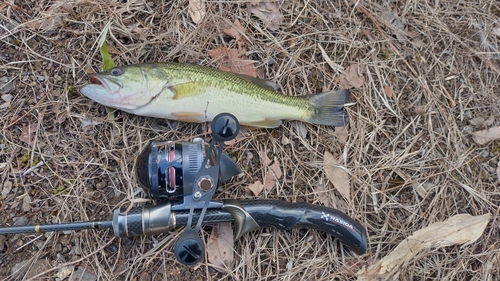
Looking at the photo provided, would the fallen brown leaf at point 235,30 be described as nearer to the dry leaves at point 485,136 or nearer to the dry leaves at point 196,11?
the dry leaves at point 196,11

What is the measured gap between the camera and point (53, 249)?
10.2 ft

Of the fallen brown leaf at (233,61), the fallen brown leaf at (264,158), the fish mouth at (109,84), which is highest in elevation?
the fish mouth at (109,84)

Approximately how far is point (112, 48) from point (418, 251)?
9.80 feet

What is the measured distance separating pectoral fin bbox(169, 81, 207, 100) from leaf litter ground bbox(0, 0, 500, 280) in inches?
11.3

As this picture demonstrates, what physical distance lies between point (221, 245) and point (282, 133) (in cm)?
104

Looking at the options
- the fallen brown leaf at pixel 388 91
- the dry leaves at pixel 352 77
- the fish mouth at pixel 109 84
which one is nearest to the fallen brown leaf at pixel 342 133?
the dry leaves at pixel 352 77

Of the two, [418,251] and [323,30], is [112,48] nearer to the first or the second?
[323,30]

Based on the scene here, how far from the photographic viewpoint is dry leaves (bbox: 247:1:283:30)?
3.72 metres

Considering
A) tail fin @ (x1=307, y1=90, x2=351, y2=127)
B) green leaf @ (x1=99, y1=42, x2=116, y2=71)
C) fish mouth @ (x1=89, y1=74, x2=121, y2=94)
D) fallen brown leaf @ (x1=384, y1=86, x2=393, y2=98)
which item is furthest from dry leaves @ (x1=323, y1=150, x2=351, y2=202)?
green leaf @ (x1=99, y1=42, x2=116, y2=71)

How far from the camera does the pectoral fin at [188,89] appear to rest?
3.24m

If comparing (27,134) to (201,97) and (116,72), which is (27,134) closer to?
(116,72)

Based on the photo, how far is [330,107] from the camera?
349 cm

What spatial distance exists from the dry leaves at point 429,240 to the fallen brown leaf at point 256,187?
102 cm

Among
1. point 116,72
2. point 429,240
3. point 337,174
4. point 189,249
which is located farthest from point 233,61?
point 429,240
